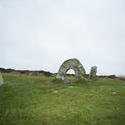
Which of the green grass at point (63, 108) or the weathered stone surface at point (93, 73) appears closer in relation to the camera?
the green grass at point (63, 108)

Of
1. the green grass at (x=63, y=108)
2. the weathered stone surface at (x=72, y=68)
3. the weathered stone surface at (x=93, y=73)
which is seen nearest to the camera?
the green grass at (x=63, y=108)

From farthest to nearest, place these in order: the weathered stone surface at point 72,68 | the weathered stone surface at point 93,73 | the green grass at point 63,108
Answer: the weathered stone surface at point 93,73
the weathered stone surface at point 72,68
the green grass at point 63,108

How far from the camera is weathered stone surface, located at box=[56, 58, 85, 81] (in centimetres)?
2426

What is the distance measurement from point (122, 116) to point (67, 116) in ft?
11.7

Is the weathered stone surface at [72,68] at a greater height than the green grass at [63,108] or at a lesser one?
greater

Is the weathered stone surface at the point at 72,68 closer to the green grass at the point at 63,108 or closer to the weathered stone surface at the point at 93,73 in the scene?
the weathered stone surface at the point at 93,73

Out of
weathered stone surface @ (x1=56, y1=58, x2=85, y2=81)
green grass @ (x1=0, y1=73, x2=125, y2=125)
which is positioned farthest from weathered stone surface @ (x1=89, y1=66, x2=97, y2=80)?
green grass @ (x1=0, y1=73, x2=125, y2=125)

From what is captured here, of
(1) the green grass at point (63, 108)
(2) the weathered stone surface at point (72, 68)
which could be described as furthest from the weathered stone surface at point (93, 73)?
(1) the green grass at point (63, 108)

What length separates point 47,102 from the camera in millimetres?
13383

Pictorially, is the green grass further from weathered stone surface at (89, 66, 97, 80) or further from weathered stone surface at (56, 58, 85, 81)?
weathered stone surface at (89, 66, 97, 80)

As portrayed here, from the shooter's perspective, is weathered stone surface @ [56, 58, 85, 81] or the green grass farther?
weathered stone surface @ [56, 58, 85, 81]

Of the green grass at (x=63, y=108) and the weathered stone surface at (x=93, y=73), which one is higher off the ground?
the weathered stone surface at (x=93, y=73)

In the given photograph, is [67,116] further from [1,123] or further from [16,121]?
[1,123]

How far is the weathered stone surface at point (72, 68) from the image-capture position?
24.3 metres
